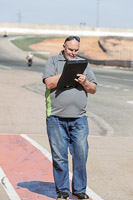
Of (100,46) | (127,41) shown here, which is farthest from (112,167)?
(127,41)

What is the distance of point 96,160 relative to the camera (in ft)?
33.8

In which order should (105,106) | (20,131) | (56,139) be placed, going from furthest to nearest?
(105,106) < (20,131) < (56,139)

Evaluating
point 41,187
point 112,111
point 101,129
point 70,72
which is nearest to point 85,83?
point 70,72

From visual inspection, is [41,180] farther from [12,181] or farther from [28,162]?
[28,162]

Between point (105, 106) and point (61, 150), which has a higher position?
point (61, 150)

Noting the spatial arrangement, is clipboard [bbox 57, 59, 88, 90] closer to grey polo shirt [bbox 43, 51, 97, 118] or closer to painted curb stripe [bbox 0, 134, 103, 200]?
grey polo shirt [bbox 43, 51, 97, 118]

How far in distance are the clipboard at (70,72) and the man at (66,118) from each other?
0.05m

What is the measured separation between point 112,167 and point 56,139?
113 inches

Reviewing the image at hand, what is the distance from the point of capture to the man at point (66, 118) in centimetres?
685

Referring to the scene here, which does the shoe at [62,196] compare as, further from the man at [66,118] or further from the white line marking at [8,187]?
the white line marking at [8,187]

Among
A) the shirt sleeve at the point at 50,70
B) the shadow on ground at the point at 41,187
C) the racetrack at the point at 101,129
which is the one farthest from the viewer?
the racetrack at the point at 101,129

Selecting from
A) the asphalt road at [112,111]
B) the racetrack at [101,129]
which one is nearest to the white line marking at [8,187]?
the racetrack at [101,129]

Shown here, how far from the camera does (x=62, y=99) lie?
6.84 m

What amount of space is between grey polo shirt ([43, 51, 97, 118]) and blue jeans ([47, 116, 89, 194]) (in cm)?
10
